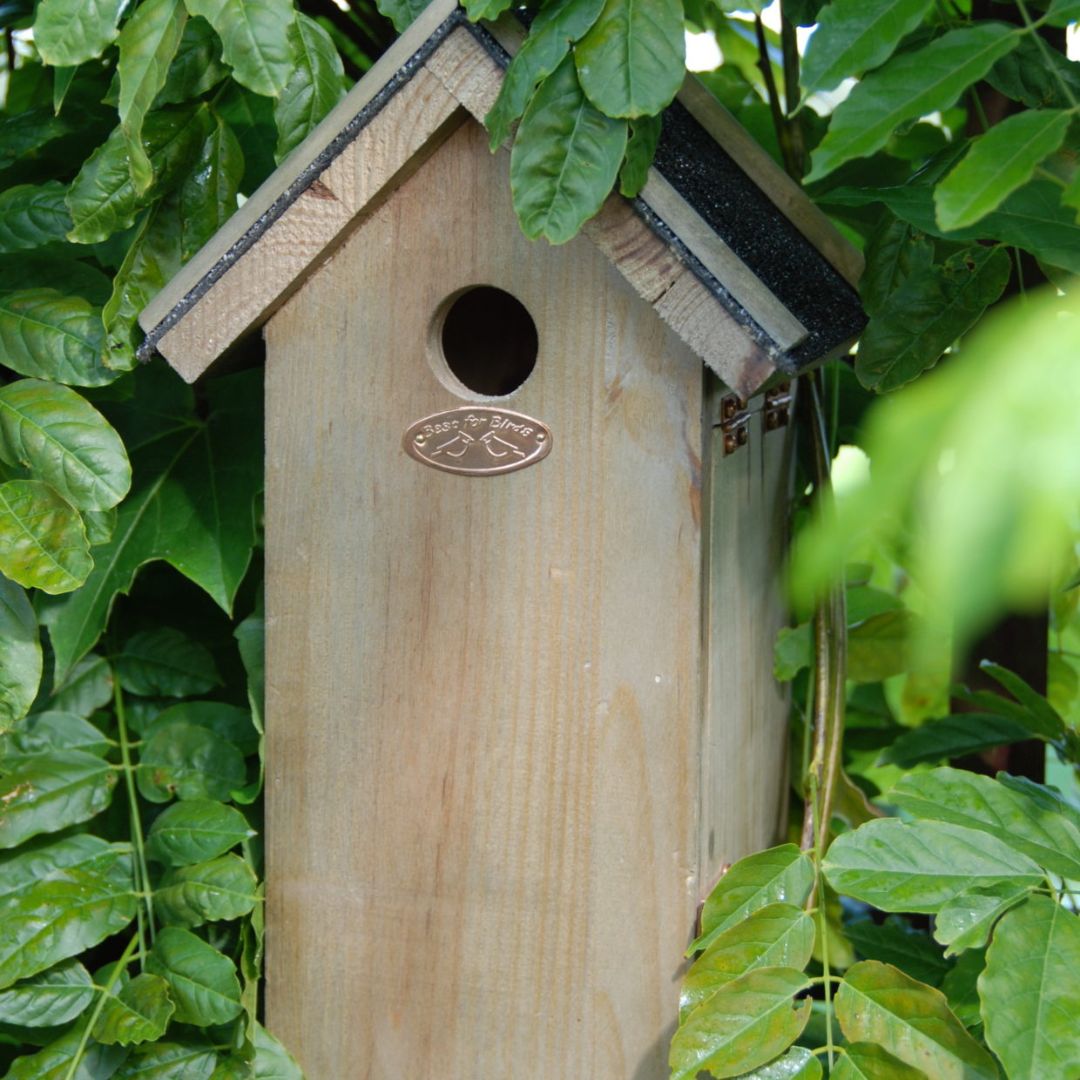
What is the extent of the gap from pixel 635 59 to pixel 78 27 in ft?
1.33

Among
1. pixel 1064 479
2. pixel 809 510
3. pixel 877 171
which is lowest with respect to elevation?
pixel 1064 479

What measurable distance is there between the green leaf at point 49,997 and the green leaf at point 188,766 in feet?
0.56

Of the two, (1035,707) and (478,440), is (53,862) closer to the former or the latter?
(478,440)

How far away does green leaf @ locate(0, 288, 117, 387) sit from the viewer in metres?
1.10

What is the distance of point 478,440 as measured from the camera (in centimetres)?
102

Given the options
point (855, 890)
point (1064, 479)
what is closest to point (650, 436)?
point (855, 890)

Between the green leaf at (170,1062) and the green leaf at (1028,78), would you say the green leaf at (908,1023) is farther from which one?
the green leaf at (1028,78)

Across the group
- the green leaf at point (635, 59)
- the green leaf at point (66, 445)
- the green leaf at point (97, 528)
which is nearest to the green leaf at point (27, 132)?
the green leaf at point (66, 445)

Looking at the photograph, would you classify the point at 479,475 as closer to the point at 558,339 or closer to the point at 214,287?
the point at 558,339

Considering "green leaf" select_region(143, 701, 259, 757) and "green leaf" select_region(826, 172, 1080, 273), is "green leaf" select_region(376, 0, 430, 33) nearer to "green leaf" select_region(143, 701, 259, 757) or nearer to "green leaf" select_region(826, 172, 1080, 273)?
"green leaf" select_region(826, 172, 1080, 273)

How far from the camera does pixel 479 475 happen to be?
103cm

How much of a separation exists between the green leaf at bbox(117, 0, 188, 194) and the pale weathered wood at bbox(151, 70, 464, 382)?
13cm

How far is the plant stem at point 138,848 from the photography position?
45.9 inches

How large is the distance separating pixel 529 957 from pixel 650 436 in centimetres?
43
